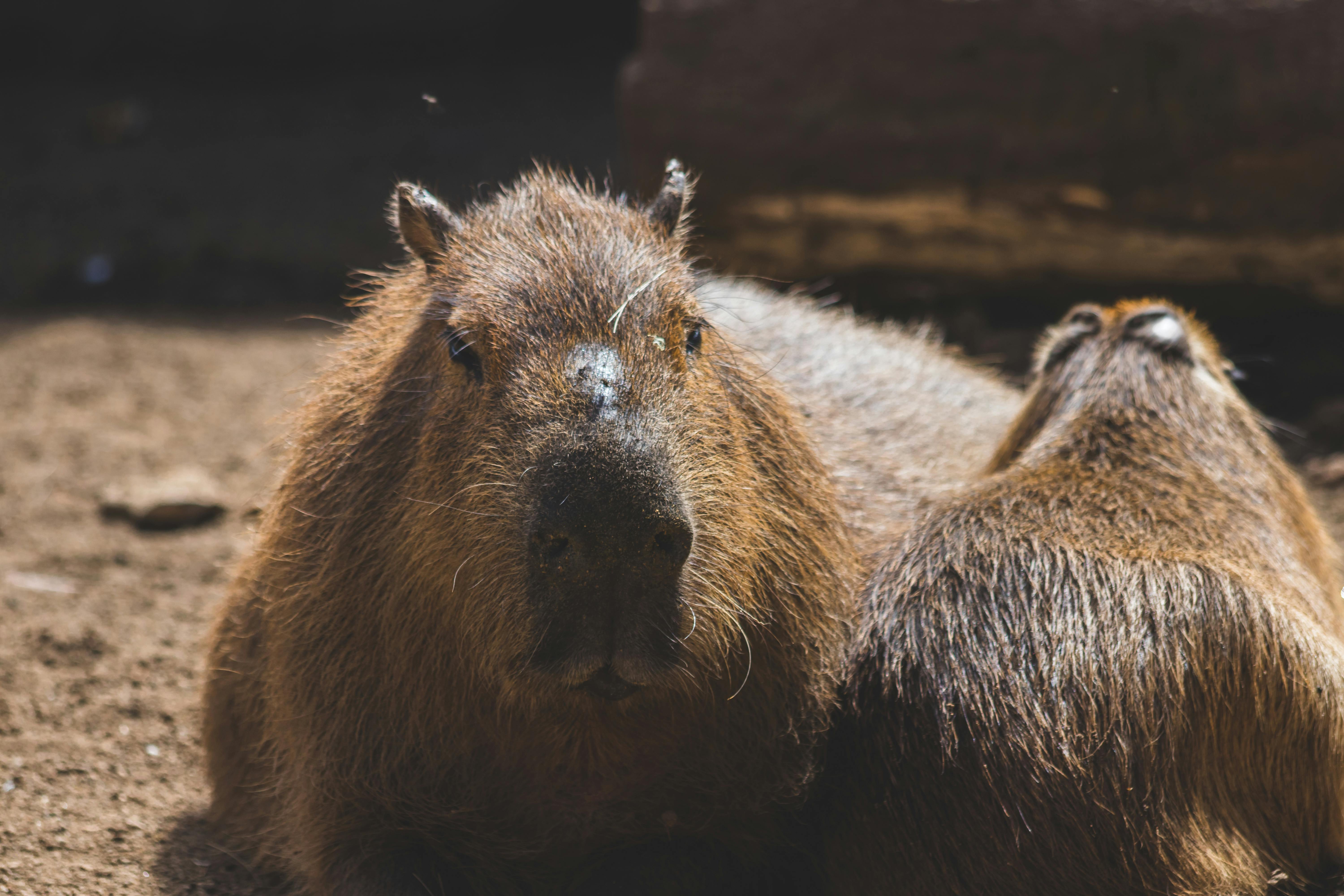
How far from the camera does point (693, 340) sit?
8.89 ft

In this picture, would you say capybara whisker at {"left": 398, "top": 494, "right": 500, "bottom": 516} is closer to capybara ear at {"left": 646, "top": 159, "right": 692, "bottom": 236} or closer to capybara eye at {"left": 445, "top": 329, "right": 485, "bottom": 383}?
capybara eye at {"left": 445, "top": 329, "right": 485, "bottom": 383}

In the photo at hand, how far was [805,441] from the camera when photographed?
302 centimetres

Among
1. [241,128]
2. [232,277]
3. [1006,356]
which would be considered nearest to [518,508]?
[1006,356]

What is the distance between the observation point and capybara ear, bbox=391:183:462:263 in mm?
2846

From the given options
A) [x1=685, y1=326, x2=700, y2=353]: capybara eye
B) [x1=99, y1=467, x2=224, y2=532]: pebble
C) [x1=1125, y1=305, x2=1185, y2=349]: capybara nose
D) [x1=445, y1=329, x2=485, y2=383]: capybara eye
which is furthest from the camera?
[x1=99, y1=467, x2=224, y2=532]: pebble

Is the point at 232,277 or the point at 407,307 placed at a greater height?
the point at 232,277

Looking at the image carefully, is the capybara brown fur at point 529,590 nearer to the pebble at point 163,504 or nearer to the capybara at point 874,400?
the capybara at point 874,400

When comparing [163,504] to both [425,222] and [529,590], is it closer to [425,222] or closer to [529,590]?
[425,222]

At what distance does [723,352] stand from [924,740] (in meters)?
0.96

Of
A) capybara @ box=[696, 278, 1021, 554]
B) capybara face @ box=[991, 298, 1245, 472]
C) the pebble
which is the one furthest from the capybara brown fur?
the pebble

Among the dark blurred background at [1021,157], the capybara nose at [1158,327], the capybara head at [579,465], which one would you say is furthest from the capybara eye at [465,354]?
the capybara nose at [1158,327]

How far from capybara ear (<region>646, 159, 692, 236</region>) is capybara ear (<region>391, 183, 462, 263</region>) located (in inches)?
17.7

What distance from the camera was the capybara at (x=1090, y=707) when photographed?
2641 millimetres

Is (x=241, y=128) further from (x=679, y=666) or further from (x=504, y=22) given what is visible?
(x=679, y=666)
